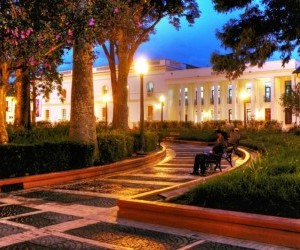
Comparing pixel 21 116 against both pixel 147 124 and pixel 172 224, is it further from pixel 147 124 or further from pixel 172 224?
pixel 147 124

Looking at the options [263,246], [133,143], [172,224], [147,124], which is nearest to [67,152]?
[133,143]

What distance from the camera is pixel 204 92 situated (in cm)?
6091

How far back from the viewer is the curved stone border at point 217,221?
623 cm

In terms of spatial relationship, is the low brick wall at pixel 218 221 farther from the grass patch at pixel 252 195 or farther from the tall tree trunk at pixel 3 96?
the tall tree trunk at pixel 3 96

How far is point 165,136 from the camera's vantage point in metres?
36.5

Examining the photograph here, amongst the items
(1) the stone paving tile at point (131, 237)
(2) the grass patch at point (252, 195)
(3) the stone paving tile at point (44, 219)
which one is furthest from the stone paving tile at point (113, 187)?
(1) the stone paving tile at point (131, 237)

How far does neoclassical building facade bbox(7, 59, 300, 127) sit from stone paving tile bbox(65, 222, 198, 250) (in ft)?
152

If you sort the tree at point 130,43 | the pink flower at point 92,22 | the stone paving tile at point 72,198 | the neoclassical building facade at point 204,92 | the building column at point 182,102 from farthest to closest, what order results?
the building column at point 182,102
the neoclassical building facade at point 204,92
the tree at point 130,43
the pink flower at point 92,22
the stone paving tile at point 72,198

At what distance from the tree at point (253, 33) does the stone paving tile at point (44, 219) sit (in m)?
11.0

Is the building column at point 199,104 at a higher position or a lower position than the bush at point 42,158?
higher

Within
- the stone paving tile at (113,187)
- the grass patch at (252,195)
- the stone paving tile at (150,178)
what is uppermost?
the grass patch at (252,195)

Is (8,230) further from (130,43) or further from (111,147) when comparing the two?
(130,43)

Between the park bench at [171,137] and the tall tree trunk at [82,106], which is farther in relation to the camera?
the park bench at [171,137]

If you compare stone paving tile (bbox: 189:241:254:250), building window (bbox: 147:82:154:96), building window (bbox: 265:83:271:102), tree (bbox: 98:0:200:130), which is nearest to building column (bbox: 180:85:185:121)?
building window (bbox: 147:82:154:96)
